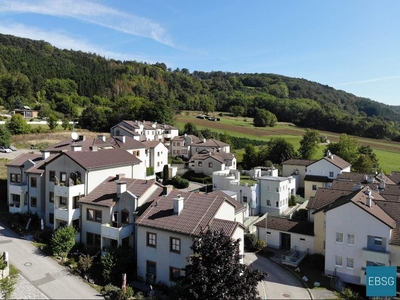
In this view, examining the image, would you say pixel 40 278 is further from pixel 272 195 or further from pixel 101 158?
pixel 272 195

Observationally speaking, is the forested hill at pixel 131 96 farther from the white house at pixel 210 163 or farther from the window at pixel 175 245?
the window at pixel 175 245

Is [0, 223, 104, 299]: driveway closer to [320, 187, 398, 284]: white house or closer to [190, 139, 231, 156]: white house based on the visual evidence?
[320, 187, 398, 284]: white house

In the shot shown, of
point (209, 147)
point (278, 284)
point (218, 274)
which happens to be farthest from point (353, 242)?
point (209, 147)

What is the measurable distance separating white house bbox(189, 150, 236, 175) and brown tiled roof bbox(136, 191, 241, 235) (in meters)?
34.7

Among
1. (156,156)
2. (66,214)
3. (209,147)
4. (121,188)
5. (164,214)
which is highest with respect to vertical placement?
(209,147)

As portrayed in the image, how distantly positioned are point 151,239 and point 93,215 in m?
7.60

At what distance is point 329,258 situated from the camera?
27859 millimetres

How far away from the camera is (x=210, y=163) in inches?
2441

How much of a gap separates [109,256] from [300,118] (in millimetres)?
116554

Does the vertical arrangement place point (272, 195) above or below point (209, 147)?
below

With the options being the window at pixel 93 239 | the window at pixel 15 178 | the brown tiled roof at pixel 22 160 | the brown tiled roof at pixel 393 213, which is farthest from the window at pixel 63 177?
the brown tiled roof at pixel 393 213

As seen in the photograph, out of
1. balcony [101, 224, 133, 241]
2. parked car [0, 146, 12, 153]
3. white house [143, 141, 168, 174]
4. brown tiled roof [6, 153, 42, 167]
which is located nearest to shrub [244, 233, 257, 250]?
balcony [101, 224, 133, 241]

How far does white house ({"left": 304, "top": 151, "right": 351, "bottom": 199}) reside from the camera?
51931 mm

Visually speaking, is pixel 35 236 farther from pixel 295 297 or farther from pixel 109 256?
pixel 295 297
